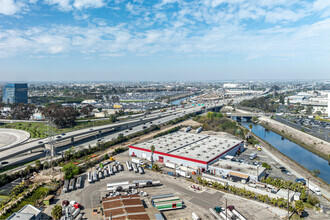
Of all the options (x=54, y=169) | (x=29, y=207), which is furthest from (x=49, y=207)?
(x=54, y=169)

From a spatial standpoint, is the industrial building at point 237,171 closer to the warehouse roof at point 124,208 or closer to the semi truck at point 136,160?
the semi truck at point 136,160

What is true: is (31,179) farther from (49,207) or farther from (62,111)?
(62,111)

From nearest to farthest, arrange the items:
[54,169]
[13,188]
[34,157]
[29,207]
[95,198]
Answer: [29,207] → [95,198] → [13,188] → [54,169] → [34,157]

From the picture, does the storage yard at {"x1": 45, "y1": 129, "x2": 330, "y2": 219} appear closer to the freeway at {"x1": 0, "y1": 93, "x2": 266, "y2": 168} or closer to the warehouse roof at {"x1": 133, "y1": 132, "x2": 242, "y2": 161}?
the warehouse roof at {"x1": 133, "y1": 132, "x2": 242, "y2": 161}

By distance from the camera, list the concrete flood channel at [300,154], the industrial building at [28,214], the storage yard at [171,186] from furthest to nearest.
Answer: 1. the concrete flood channel at [300,154]
2. the storage yard at [171,186]
3. the industrial building at [28,214]

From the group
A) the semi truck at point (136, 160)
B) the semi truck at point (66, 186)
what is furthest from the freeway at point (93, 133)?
the semi truck at point (136, 160)

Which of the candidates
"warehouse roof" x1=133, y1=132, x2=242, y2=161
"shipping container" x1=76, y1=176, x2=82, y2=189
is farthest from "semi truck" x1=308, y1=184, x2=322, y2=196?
"shipping container" x1=76, y1=176, x2=82, y2=189

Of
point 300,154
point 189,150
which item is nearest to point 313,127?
point 300,154
